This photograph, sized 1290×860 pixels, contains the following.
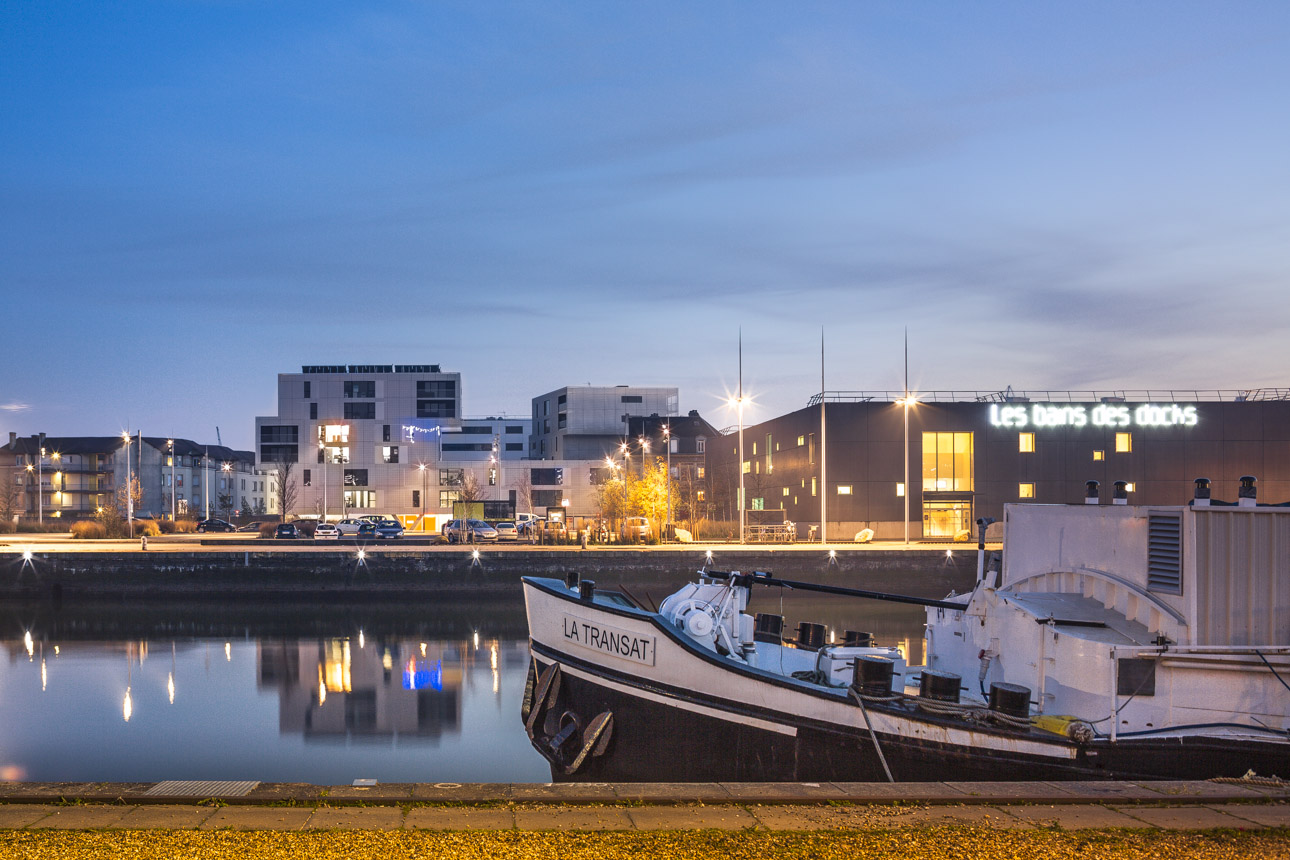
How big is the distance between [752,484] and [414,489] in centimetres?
3980

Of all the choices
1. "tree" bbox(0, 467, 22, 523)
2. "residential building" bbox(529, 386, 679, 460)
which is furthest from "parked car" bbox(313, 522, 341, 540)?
"tree" bbox(0, 467, 22, 523)

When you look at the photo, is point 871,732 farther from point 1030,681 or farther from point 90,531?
point 90,531

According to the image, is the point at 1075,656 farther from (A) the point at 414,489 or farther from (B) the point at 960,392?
(A) the point at 414,489

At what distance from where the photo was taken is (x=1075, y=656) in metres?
13.3

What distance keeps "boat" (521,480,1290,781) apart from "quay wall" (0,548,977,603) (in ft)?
98.3

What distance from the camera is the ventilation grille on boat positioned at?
12766 mm

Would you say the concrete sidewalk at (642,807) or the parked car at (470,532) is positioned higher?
the concrete sidewalk at (642,807)

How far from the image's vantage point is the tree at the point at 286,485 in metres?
102

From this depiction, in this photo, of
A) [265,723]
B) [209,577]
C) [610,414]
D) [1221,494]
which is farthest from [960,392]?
[610,414]

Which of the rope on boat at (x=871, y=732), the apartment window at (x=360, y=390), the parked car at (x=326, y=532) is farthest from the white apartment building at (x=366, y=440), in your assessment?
the rope on boat at (x=871, y=732)

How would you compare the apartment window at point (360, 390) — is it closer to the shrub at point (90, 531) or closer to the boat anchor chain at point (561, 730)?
the shrub at point (90, 531)

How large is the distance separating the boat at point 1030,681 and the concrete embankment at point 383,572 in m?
30.1

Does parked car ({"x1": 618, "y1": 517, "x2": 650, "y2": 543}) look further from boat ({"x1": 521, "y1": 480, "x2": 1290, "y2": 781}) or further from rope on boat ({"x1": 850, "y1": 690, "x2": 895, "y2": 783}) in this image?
rope on boat ({"x1": 850, "y1": 690, "x2": 895, "y2": 783})

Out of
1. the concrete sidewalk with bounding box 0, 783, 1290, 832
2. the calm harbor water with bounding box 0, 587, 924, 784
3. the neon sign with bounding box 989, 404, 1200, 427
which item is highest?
the neon sign with bounding box 989, 404, 1200, 427
